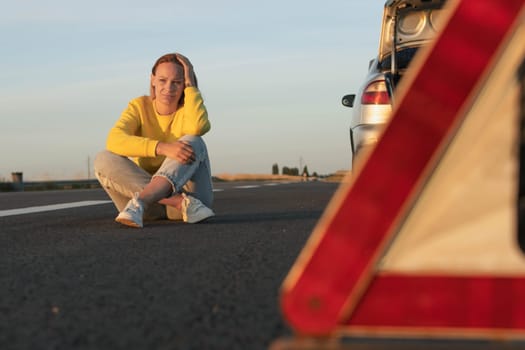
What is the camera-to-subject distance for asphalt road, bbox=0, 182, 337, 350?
211 cm

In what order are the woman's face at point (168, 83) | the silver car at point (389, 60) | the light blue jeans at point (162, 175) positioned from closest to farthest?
the light blue jeans at point (162, 175)
the woman's face at point (168, 83)
the silver car at point (389, 60)

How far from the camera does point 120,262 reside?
3.69 metres

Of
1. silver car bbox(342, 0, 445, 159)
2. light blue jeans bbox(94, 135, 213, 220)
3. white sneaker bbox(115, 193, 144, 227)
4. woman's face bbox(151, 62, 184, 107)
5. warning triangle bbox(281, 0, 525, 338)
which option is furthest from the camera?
silver car bbox(342, 0, 445, 159)

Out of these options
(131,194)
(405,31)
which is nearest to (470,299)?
(131,194)

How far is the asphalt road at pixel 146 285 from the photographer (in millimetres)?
2109

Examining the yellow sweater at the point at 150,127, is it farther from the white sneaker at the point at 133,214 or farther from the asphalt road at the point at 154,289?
the asphalt road at the point at 154,289

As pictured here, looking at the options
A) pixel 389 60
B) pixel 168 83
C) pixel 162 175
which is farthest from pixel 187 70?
pixel 389 60

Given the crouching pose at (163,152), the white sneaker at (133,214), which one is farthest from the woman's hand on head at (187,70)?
the white sneaker at (133,214)

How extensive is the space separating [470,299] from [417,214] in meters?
0.18

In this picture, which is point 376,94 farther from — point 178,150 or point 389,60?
point 178,150

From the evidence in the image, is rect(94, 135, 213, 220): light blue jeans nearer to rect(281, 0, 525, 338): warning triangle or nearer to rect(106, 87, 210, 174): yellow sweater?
rect(106, 87, 210, 174): yellow sweater

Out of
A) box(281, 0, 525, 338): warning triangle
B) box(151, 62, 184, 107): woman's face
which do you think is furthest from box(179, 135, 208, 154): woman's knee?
box(281, 0, 525, 338): warning triangle

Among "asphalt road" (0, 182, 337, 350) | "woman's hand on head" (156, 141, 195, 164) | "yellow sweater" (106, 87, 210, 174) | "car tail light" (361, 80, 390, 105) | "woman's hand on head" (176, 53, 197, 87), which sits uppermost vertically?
"woman's hand on head" (176, 53, 197, 87)

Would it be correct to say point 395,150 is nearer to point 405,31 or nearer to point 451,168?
point 451,168
